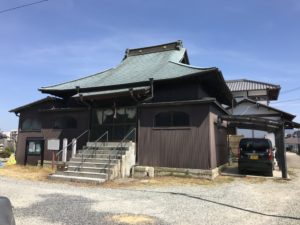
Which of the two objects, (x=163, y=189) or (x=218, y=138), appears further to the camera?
(x=218, y=138)

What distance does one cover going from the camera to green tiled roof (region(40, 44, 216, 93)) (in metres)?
14.4

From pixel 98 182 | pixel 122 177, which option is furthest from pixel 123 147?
pixel 98 182

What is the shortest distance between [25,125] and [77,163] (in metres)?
7.47

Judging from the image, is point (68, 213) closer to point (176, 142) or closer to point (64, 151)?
point (176, 142)

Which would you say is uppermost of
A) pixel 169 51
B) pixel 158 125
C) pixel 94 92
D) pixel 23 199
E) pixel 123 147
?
pixel 169 51

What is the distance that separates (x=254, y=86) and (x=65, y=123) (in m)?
22.4

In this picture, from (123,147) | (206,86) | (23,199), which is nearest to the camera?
(23,199)

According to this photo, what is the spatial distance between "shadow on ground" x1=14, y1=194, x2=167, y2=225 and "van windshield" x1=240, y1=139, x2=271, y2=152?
895cm

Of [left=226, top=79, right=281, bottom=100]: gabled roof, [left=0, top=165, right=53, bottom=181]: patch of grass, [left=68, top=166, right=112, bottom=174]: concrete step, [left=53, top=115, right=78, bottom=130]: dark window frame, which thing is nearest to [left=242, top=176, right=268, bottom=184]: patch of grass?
[left=68, top=166, right=112, bottom=174]: concrete step

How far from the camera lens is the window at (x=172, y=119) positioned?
12941mm

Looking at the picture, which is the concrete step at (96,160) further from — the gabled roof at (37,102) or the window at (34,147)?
the gabled roof at (37,102)

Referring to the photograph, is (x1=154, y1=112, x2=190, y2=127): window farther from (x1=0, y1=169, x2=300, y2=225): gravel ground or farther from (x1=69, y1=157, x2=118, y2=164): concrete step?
(x1=0, y1=169, x2=300, y2=225): gravel ground

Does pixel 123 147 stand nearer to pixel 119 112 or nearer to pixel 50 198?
pixel 119 112

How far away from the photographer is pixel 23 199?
7.67m
